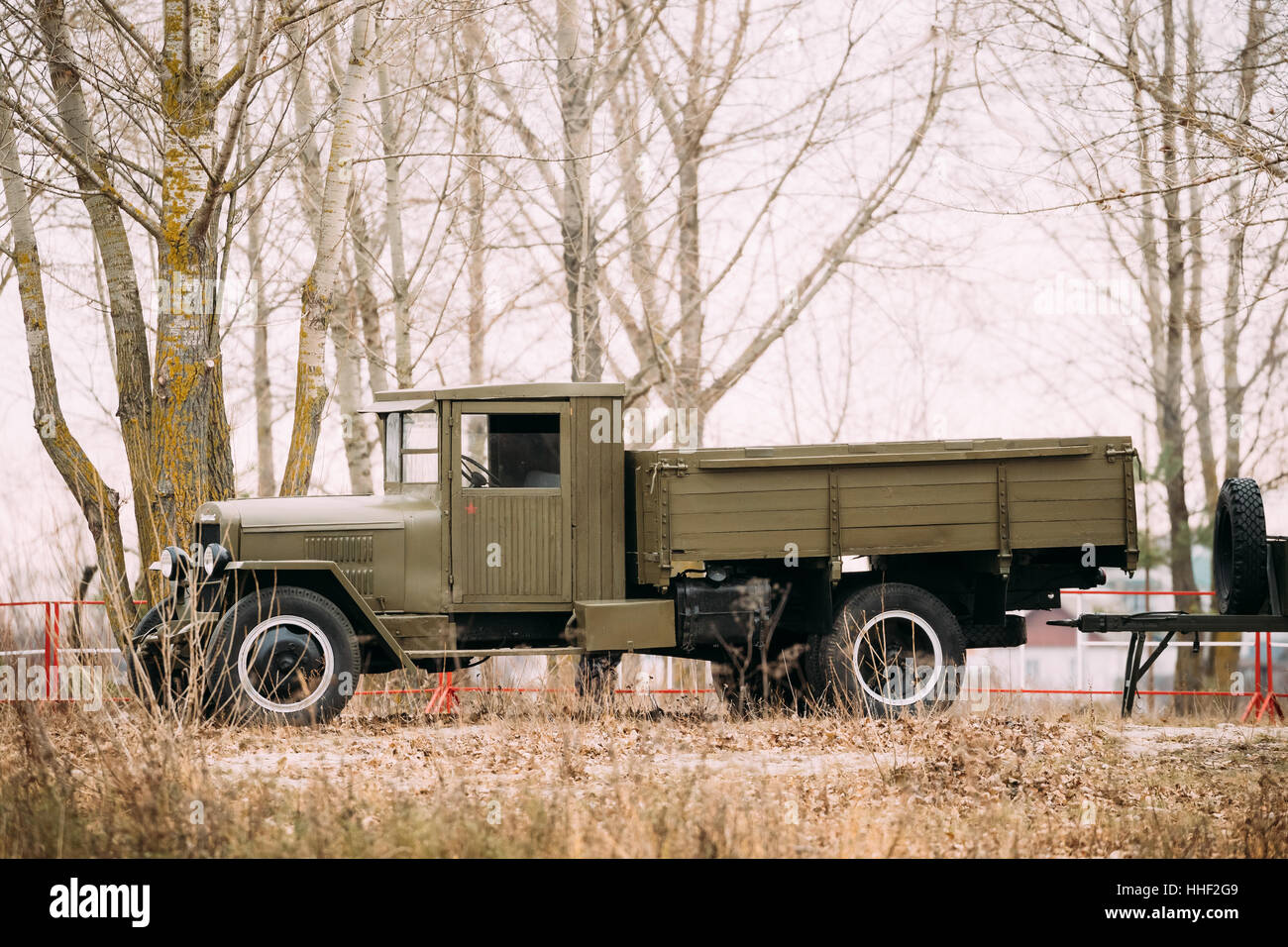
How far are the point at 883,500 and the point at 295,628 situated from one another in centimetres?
402

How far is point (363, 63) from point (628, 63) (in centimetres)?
663

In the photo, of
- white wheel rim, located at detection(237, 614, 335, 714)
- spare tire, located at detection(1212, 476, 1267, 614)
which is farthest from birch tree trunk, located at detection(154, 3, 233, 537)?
spare tire, located at detection(1212, 476, 1267, 614)

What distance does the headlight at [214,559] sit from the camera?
8.98 meters

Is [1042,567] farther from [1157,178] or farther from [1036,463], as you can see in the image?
[1157,178]

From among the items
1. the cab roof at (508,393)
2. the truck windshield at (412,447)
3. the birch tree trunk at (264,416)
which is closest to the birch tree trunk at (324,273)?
the truck windshield at (412,447)

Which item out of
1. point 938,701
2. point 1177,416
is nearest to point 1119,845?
point 938,701

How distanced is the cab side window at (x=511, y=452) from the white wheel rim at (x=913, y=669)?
2394mm

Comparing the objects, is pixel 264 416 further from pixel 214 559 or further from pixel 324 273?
pixel 214 559

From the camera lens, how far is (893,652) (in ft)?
32.8

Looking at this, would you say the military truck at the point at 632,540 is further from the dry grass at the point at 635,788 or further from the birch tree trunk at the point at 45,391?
the birch tree trunk at the point at 45,391

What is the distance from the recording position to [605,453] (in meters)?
9.77

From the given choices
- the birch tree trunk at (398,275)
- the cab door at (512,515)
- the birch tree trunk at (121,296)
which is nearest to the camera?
the cab door at (512,515)

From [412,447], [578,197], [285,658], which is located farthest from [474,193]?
[285,658]

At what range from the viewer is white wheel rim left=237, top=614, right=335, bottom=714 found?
8945mm
